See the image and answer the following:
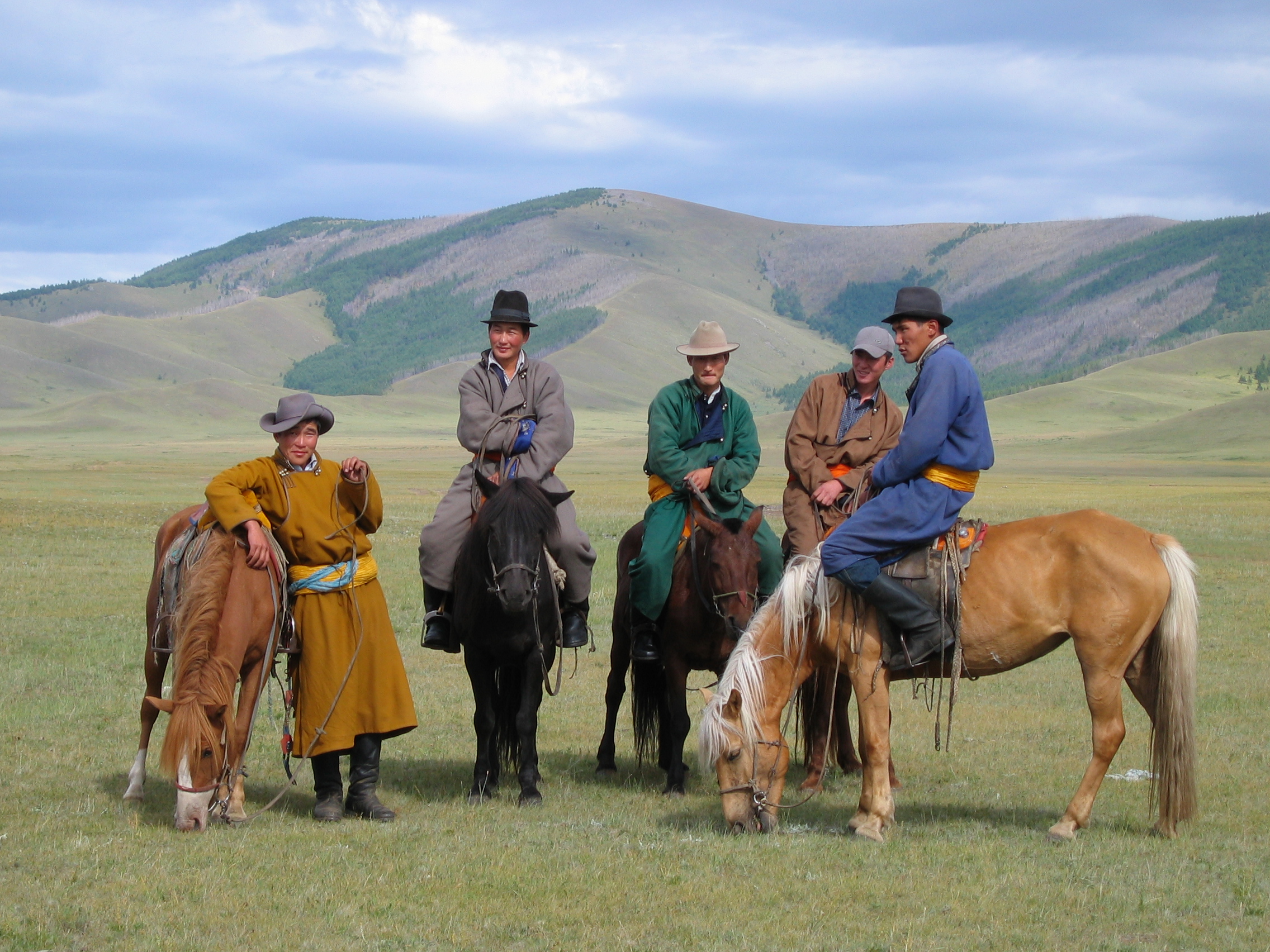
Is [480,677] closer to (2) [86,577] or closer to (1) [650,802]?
(1) [650,802]

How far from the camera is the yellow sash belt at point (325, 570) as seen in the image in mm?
7285

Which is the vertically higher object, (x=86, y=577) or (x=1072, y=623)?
(x=1072, y=623)

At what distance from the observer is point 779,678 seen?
6891mm

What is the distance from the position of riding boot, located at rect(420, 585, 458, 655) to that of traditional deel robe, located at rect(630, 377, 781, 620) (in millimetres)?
1284

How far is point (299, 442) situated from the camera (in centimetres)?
723

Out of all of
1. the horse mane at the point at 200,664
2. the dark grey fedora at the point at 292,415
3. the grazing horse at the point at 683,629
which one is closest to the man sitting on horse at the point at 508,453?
the grazing horse at the point at 683,629

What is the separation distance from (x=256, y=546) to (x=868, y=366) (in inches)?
158

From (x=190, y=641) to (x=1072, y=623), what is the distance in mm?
4866

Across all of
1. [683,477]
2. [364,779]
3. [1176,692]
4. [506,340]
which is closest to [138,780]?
[364,779]

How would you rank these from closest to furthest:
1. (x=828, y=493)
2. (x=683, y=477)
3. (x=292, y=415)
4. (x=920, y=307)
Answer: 1. (x=920, y=307)
2. (x=292, y=415)
3. (x=828, y=493)
4. (x=683, y=477)

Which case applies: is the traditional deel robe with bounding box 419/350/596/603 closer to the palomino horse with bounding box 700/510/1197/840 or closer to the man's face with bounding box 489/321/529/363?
the man's face with bounding box 489/321/529/363

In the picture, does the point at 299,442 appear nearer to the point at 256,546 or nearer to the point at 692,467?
the point at 256,546

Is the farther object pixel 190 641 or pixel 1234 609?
pixel 1234 609

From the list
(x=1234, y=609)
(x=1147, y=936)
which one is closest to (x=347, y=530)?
(x=1147, y=936)
